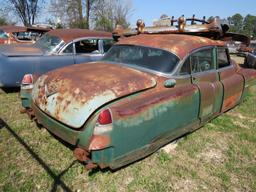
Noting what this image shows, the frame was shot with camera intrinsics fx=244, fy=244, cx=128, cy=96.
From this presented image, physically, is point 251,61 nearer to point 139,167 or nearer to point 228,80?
point 228,80

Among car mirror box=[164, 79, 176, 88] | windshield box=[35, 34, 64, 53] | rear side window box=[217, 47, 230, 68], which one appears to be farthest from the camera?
windshield box=[35, 34, 64, 53]

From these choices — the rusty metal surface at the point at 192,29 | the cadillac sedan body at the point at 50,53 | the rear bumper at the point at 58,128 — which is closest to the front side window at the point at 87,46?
the cadillac sedan body at the point at 50,53

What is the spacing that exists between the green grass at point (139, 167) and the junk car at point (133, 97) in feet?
0.91

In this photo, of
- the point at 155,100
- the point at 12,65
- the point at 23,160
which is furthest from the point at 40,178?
the point at 12,65

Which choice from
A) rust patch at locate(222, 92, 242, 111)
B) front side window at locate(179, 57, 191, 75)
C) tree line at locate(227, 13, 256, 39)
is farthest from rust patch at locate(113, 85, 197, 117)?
tree line at locate(227, 13, 256, 39)

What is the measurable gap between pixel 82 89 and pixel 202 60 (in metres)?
2.19

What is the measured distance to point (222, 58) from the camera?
184 inches

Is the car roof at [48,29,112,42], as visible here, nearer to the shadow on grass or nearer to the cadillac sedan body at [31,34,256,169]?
the cadillac sedan body at [31,34,256,169]

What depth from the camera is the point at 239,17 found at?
305 feet

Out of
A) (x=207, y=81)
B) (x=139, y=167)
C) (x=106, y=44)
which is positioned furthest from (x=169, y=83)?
(x=106, y=44)

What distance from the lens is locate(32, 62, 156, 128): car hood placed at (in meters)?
2.74

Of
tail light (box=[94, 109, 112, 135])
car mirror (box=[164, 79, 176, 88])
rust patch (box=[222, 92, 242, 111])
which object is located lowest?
rust patch (box=[222, 92, 242, 111])

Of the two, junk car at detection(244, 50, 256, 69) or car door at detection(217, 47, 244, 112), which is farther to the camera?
junk car at detection(244, 50, 256, 69)

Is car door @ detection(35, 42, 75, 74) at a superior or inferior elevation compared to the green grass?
superior
